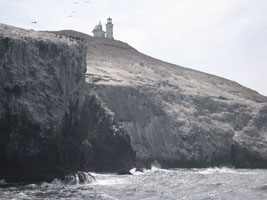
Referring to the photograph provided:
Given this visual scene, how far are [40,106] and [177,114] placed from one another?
169 ft

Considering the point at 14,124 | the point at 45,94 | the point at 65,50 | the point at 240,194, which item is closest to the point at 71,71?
the point at 65,50

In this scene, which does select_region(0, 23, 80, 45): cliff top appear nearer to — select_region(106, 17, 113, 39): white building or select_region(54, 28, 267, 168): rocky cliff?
select_region(54, 28, 267, 168): rocky cliff

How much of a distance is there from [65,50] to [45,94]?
891 centimetres

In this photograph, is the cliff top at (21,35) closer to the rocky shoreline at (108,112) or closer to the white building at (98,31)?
the rocky shoreline at (108,112)

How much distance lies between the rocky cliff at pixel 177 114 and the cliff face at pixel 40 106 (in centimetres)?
2394

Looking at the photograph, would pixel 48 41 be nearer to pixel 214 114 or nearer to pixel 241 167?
pixel 241 167

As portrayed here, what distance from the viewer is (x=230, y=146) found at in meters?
107

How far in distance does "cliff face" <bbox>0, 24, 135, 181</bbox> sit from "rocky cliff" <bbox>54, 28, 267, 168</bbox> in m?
23.9

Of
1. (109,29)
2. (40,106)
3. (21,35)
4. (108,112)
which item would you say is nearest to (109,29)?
(109,29)

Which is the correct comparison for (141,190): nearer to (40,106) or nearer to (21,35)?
(40,106)

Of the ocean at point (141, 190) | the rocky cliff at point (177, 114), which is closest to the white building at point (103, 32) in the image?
the rocky cliff at point (177, 114)

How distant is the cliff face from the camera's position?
2351 inches

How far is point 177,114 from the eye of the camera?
111m

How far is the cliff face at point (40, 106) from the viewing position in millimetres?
59719
